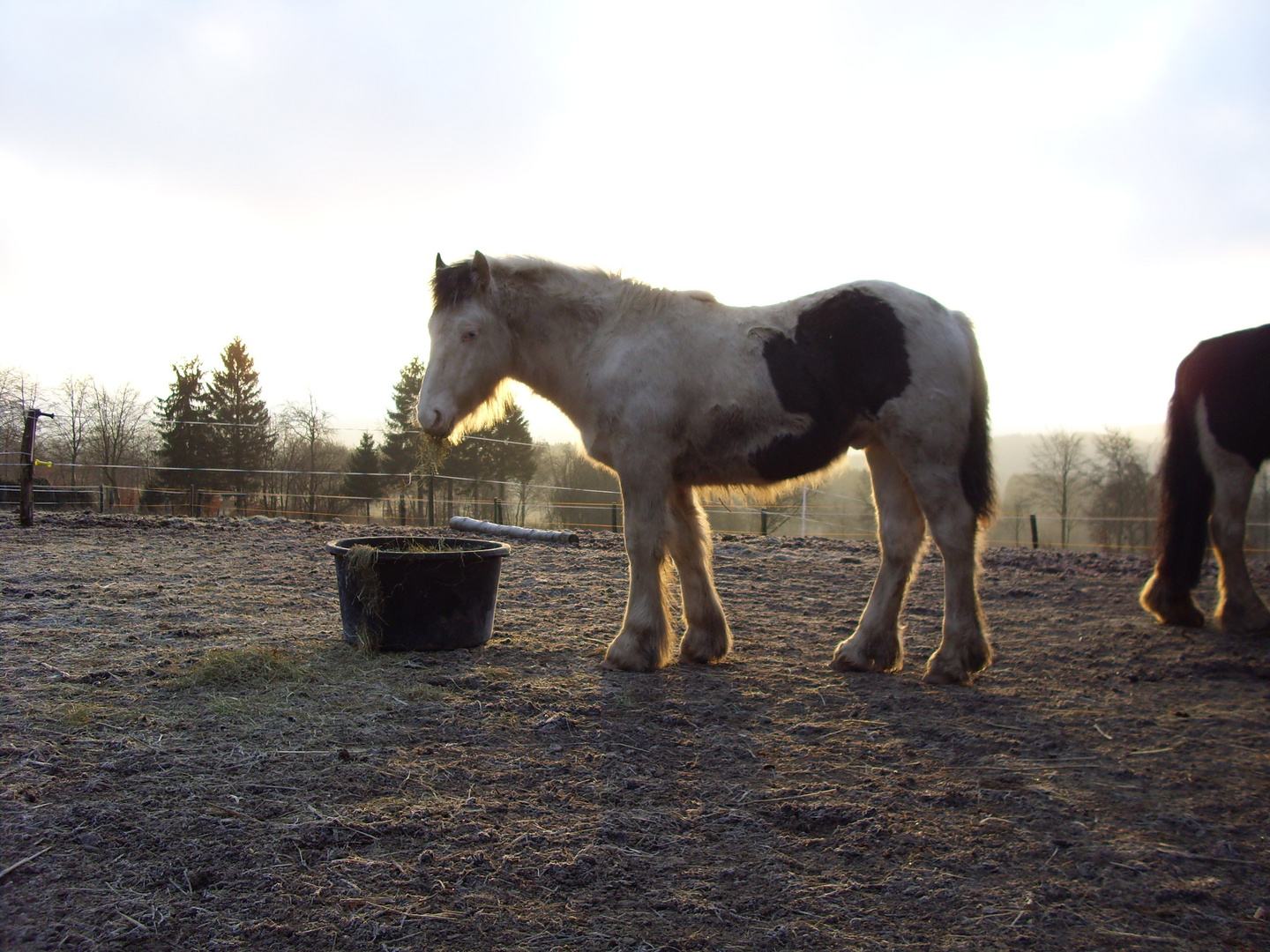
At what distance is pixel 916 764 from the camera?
2.58 meters

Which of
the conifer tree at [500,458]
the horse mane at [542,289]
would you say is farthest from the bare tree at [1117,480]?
the horse mane at [542,289]

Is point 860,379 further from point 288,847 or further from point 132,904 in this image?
point 132,904

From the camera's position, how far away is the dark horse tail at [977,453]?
146 inches

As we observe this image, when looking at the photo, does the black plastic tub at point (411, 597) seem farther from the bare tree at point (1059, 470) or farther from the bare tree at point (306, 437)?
the bare tree at point (1059, 470)

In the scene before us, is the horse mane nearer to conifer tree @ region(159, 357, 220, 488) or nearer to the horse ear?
the horse ear

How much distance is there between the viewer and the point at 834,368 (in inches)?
147

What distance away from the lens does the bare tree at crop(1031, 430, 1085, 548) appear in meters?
37.1

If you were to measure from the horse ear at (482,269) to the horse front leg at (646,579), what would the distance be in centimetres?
141

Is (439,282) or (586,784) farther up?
(439,282)

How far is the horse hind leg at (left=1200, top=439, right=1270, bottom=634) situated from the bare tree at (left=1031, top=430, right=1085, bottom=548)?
35804 millimetres

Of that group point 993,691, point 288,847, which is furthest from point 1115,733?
point 288,847

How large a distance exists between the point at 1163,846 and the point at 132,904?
263 centimetres

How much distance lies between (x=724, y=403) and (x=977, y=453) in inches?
53.1

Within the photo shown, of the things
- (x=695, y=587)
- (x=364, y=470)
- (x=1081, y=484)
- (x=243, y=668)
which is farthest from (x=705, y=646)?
(x=1081, y=484)
